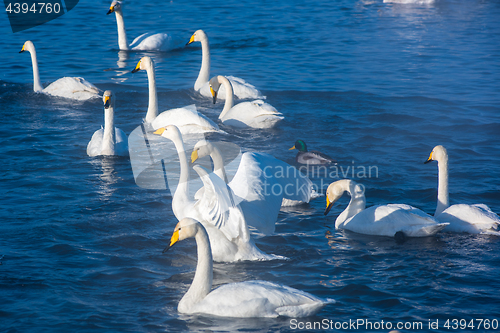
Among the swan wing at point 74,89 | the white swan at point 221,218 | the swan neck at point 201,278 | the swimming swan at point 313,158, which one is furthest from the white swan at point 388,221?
the swan wing at point 74,89

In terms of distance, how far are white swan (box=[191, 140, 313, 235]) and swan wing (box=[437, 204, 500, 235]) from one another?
2.05 metres

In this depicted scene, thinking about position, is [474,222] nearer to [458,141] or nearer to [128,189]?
[458,141]

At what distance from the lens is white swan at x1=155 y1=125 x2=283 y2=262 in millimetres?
5863

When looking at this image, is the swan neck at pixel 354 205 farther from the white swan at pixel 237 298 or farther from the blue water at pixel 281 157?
the white swan at pixel 237 298

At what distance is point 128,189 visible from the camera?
354 inches

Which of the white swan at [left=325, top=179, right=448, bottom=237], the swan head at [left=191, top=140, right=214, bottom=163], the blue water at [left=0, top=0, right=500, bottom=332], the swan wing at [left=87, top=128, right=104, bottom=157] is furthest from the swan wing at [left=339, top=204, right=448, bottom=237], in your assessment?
the swan wing at [left=87, top=128, right=104, bottom=157]

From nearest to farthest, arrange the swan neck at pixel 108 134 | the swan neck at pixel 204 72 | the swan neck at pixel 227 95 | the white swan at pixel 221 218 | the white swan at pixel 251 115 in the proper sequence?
the white swan at pixel 221 218 < the swan neck at pixel 108 134 < the white swan at pixel 251 115 < the swan neck at pixel 227 95 < the swan neck at pixel 204 72

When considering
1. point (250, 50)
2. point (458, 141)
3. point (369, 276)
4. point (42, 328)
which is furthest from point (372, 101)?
point (42, 328)

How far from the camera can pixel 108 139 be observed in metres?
10.3

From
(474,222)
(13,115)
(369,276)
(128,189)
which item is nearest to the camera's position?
(369,276)

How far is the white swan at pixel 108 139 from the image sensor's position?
10234 mm

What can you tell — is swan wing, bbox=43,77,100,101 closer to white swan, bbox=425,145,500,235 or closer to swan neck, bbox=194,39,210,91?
swan neck, bbox=194,39,210,91

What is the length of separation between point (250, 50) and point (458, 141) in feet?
30.1

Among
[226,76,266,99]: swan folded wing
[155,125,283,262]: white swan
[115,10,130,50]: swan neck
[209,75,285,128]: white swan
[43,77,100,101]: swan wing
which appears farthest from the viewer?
[115,10,130,50]: swan neck
